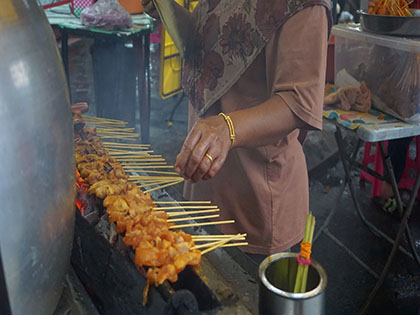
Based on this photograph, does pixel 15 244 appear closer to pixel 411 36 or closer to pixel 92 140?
pixel 92 140

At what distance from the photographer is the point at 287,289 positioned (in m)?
1.14

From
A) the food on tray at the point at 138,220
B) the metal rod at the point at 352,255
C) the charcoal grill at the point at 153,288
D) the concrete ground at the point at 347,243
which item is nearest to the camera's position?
the charcoal grill at the point at 153,288

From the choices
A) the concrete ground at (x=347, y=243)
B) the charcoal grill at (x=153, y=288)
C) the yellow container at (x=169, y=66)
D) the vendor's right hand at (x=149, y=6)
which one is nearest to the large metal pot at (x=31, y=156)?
the charcoal grill at (x=153, y=288)

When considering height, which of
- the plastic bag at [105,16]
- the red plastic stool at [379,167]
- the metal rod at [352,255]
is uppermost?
the plastic bag at [105,16]

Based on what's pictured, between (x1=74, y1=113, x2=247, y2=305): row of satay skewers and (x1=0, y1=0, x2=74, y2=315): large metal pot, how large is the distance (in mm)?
307

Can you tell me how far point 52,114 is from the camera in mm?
1009

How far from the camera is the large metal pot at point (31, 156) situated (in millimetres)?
889

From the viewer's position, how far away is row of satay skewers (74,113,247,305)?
132 cm

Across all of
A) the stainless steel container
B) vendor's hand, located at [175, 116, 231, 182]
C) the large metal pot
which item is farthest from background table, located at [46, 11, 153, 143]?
the stainless steel container

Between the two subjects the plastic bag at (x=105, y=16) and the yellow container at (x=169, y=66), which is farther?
the yellow container at (x=169, y=66)

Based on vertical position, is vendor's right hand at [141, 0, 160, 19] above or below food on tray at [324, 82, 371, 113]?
above

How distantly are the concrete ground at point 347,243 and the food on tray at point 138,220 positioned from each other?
2.17 metres

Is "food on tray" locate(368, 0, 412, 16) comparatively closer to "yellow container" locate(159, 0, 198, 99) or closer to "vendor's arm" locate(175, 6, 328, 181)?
"vendor's arm" locate(175, 6, 328, 181)

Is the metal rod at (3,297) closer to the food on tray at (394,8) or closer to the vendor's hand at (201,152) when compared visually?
the vendor's hand at (201,152)
